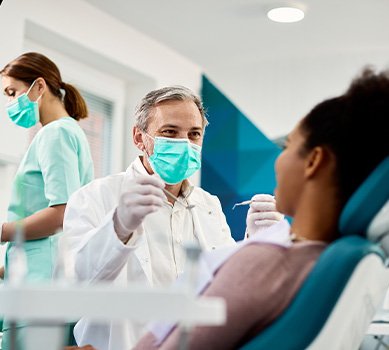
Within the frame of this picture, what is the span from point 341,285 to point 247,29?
311cm

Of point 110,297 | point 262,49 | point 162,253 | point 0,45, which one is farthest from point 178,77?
point 110,297

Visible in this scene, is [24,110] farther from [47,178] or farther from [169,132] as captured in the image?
[169,132]

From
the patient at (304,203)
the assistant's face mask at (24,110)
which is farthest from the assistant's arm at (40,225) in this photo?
the patient at (304,203)

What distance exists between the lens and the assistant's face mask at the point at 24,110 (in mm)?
2578

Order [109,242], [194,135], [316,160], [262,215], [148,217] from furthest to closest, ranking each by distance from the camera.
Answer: [194,135]
[148,217]
[262,215]
[109,242]
[316,160]

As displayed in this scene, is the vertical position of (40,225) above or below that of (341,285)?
above

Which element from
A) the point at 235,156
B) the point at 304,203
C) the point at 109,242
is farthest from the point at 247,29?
the point at 304,203

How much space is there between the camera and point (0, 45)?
319 cm

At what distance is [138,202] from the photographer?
1498mm

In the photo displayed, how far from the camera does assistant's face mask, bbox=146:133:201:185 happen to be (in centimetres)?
212

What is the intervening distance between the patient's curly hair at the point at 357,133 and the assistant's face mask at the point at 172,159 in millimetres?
936

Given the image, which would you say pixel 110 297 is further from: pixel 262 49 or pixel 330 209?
pixel 262 49

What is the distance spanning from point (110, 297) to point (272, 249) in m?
0.42

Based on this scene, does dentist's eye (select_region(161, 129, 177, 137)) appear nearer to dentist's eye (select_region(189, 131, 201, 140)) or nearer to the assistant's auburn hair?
dentist's eye (select_region(189, 131, 201, 140))
